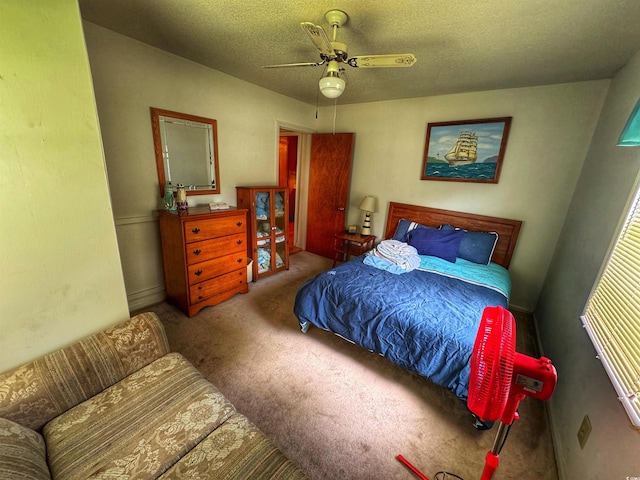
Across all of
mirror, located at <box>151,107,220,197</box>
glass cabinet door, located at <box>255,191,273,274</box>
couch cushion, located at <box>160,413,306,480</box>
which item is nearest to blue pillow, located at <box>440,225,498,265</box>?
glass cabinet door, located at <box>255,191,273,274</box>

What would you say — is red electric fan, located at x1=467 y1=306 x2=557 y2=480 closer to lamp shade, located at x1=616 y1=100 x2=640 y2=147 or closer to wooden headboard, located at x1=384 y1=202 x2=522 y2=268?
lamp shade, located at x1=616 y1=100 x2=640 y2=147

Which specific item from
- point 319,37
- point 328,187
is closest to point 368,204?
point 328,187

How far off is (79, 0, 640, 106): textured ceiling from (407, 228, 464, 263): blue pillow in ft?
5.17

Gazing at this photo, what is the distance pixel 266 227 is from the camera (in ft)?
10.8

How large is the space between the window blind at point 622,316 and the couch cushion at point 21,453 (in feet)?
6.51

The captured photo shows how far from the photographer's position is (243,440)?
1.01 metres

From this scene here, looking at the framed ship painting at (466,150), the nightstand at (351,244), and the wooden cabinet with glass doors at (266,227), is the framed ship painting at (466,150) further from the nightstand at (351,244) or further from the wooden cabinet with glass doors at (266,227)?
the wooden cabinet with glass doors at (266,227)

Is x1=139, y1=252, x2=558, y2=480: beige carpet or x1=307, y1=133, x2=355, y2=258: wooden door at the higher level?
x1=307, y1=133, x2=355, y2=258: wooden door

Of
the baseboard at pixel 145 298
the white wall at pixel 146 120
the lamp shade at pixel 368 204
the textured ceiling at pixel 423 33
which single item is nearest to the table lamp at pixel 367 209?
the lamp shade at pixel 368 204

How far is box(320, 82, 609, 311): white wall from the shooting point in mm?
2369

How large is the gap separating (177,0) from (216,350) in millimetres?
2461

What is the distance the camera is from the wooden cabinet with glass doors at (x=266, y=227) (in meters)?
3.03

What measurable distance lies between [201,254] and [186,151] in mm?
1105

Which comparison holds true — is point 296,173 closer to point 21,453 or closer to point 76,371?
point 76,371
